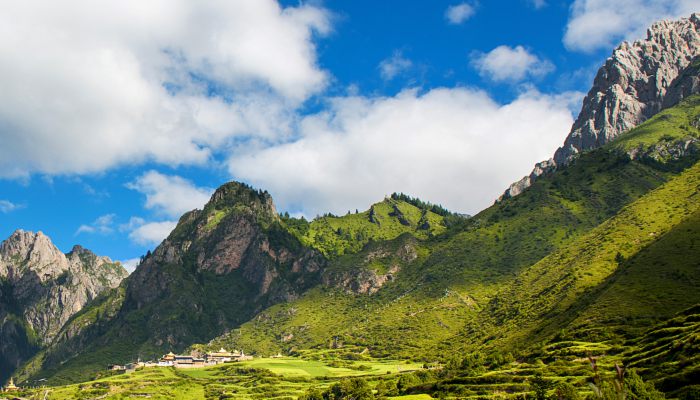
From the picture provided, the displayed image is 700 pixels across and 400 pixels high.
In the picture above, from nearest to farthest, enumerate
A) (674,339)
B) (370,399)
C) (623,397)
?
(623,397), (674,339), (370,399)

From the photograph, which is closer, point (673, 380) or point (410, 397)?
point (673, 380)

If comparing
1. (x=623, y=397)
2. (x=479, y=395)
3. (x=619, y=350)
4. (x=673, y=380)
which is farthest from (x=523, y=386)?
(x=623, y=397)

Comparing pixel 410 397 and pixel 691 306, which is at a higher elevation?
pixel 691 306

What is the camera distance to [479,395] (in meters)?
178

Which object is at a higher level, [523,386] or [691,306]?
[691,306]

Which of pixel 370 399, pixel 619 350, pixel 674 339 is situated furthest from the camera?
pixel 370 399

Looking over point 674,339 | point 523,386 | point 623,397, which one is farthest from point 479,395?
point 623,397

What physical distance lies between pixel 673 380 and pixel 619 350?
5143 cm

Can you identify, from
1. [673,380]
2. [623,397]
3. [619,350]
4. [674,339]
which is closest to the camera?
[623,397]

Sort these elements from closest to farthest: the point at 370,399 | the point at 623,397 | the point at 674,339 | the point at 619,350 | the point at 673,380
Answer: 1. the point at 623,397
2. the point at 673,380
3. the point at 674,339
4. the point at 619,350
5. the point at 370,399

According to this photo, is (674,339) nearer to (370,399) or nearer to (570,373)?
(570,373)

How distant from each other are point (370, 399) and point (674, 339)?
8716cm

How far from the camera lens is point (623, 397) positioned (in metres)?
41.5

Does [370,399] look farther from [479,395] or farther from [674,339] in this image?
[674,339]
